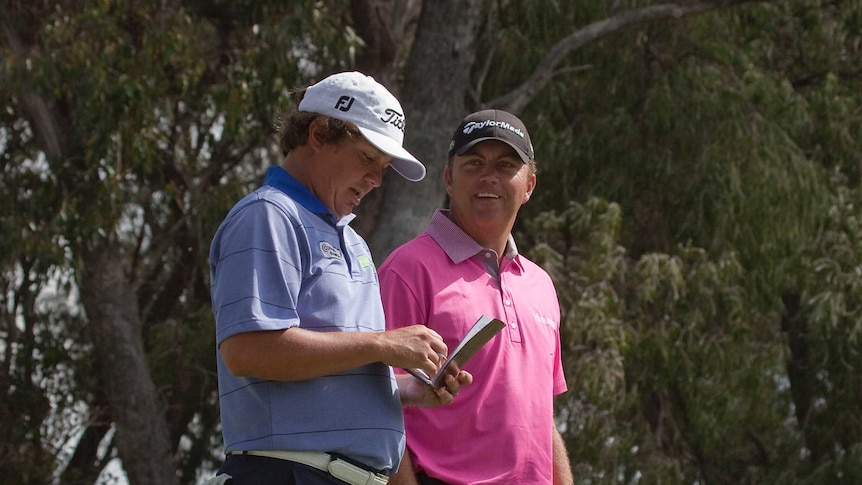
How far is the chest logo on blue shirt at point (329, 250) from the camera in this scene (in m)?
2.96

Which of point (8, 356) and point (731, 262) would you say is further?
point (8, 356)

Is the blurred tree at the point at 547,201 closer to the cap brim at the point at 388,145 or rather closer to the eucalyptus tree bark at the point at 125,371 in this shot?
the eucalyptus tree bark at the point at 125,371

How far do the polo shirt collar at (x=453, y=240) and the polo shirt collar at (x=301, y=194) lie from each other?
72 centimetres

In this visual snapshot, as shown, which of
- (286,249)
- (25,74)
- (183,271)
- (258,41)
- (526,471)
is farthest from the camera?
(183,271)

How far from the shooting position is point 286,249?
287 centimetres

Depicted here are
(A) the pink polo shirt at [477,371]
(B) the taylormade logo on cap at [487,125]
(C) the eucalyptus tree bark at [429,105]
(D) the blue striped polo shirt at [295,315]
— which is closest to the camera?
(D) the blue striped polo shirt at [295,315]

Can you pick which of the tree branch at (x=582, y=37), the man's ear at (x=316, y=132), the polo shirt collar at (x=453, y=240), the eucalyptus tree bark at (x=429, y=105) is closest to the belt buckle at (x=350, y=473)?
the man's ear at (x=316, y=132)

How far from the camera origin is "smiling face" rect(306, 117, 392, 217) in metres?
3.03

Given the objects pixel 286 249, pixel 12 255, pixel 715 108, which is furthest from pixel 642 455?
pixel 286 249

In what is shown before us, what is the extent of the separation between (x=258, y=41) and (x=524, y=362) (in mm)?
6428

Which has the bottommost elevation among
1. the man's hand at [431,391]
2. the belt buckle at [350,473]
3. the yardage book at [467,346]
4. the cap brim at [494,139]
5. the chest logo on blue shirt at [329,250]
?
the belt buckle at [350,473]

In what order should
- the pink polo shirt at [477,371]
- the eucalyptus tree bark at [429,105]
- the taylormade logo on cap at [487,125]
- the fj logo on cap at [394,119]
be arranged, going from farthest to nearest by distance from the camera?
the eucalyptus tree bark at [429,105] < the taylormade logo on cap at [487,125] < the pink polo shirt at [477,371] < the fj logo on cap at [394,119]

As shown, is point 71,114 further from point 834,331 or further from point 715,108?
point 834,331

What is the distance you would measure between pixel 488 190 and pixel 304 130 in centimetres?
86
